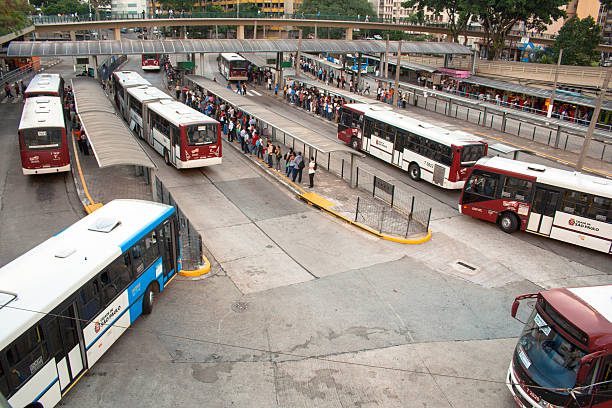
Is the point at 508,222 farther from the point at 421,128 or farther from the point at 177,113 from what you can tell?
the point at 177,113


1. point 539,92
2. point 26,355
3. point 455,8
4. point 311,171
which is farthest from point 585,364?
point 455,8

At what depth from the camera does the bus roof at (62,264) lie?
832 cm

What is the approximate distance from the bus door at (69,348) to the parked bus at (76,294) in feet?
0.06

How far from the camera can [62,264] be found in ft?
32.1

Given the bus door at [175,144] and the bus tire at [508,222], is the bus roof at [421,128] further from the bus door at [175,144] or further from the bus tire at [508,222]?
the bus door at [175,144]

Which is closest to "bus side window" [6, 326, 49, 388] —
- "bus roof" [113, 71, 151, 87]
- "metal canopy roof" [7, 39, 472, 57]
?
"bus roof" [113, 71, 151, 87]

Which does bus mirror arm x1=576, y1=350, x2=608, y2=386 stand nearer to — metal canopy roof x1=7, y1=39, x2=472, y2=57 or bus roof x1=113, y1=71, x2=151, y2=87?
bus roof x1=113, y1=71, x2=151, y2=87

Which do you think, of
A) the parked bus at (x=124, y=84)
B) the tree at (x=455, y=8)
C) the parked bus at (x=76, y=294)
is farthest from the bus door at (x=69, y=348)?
the tree at (x=455, y=8)

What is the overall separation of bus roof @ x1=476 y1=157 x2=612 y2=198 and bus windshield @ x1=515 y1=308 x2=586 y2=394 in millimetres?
9670

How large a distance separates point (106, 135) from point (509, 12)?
49.5 metres

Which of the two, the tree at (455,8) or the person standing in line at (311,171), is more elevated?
the tree at (455,8)

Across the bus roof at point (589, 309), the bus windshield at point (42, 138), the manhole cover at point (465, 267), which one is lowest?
the manhole cover at point (465, 267)

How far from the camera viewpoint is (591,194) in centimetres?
1692

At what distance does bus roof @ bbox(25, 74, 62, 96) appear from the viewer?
3186 centimetres
